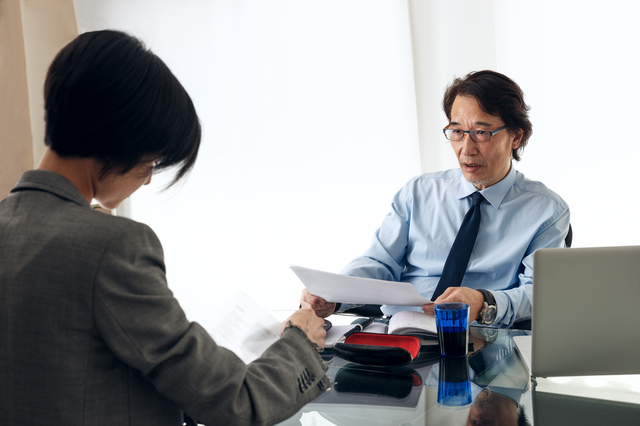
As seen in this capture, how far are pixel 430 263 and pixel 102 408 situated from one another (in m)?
1.50

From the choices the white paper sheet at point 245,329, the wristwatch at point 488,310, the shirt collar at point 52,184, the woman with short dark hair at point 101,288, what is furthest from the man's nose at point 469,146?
the shirt collar at point 52,184

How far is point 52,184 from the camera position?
0.74m

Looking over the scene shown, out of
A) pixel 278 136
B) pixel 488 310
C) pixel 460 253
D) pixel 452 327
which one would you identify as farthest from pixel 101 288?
pixel 278 136

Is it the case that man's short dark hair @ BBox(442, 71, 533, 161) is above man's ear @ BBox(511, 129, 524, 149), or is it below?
above

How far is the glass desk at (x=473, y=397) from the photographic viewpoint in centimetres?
93

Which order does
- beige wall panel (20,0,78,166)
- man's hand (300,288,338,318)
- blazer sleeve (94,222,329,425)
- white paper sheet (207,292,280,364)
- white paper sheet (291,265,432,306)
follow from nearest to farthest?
blazer sleeve (94,222,329,425) < white paper sheet (207,292,280,364) < white paper sheet (291,265,432,306) < man's hand (300,288,338,318) < beige wall panel (20,0,78,166)

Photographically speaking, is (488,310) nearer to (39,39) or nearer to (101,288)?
(101,288)

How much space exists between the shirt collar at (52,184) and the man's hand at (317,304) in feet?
3.12

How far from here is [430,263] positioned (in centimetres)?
200

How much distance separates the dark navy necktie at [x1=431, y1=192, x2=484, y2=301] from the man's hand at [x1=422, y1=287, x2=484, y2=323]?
0.31 meters

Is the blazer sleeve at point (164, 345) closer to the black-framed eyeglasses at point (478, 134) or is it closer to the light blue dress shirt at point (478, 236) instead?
the light blue dress shirt at point (478, 236)

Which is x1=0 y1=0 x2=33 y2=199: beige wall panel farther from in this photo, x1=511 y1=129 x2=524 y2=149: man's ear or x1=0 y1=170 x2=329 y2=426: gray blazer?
x1=511 y1=129 x2=524 y2=149: man's ear

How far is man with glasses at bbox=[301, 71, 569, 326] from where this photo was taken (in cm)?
184

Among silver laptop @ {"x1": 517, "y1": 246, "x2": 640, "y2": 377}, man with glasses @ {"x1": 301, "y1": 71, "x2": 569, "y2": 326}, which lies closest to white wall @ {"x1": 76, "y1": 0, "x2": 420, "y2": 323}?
man with glasses @ {"x1": 301, "y1": 71, "x2": 569, "y2": 326}
